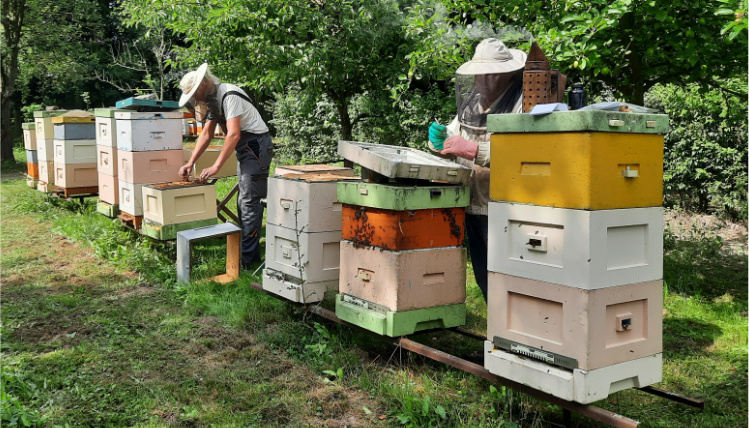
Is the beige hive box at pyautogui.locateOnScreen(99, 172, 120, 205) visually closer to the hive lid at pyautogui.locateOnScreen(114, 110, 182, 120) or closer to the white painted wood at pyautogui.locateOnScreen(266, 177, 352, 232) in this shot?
the hive lid at pyautogui.locateOnScreen(114, 110, 182, 120)

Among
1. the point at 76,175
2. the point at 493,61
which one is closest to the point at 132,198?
the point at 76,175

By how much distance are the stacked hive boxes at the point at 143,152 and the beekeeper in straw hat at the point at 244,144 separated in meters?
0.77

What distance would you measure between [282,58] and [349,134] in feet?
4.46

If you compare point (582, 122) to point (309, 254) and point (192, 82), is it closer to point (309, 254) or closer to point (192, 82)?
point (309, 254)

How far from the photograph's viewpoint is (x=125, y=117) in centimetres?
645

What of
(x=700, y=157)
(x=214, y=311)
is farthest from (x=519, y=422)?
(x=700, y=157)

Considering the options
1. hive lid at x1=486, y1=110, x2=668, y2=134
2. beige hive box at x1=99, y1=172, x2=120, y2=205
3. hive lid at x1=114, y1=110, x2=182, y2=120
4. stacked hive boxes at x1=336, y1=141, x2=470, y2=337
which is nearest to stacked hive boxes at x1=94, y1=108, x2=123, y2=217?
beige hive box at x1=99, y1=172, x2=120, y2=205

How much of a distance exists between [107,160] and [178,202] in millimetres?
1788

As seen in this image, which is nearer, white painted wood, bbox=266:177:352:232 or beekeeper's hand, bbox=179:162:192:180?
white painted wood, bbox=266:177:352:232

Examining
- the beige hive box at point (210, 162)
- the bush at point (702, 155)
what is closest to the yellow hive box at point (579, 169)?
the beige hive box at point (210, 162)

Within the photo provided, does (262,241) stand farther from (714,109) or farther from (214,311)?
(714,109)

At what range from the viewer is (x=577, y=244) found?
99.2 inches

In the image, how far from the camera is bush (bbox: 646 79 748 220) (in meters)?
7.46

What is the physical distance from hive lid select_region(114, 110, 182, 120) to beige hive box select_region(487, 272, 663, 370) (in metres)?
4.60
